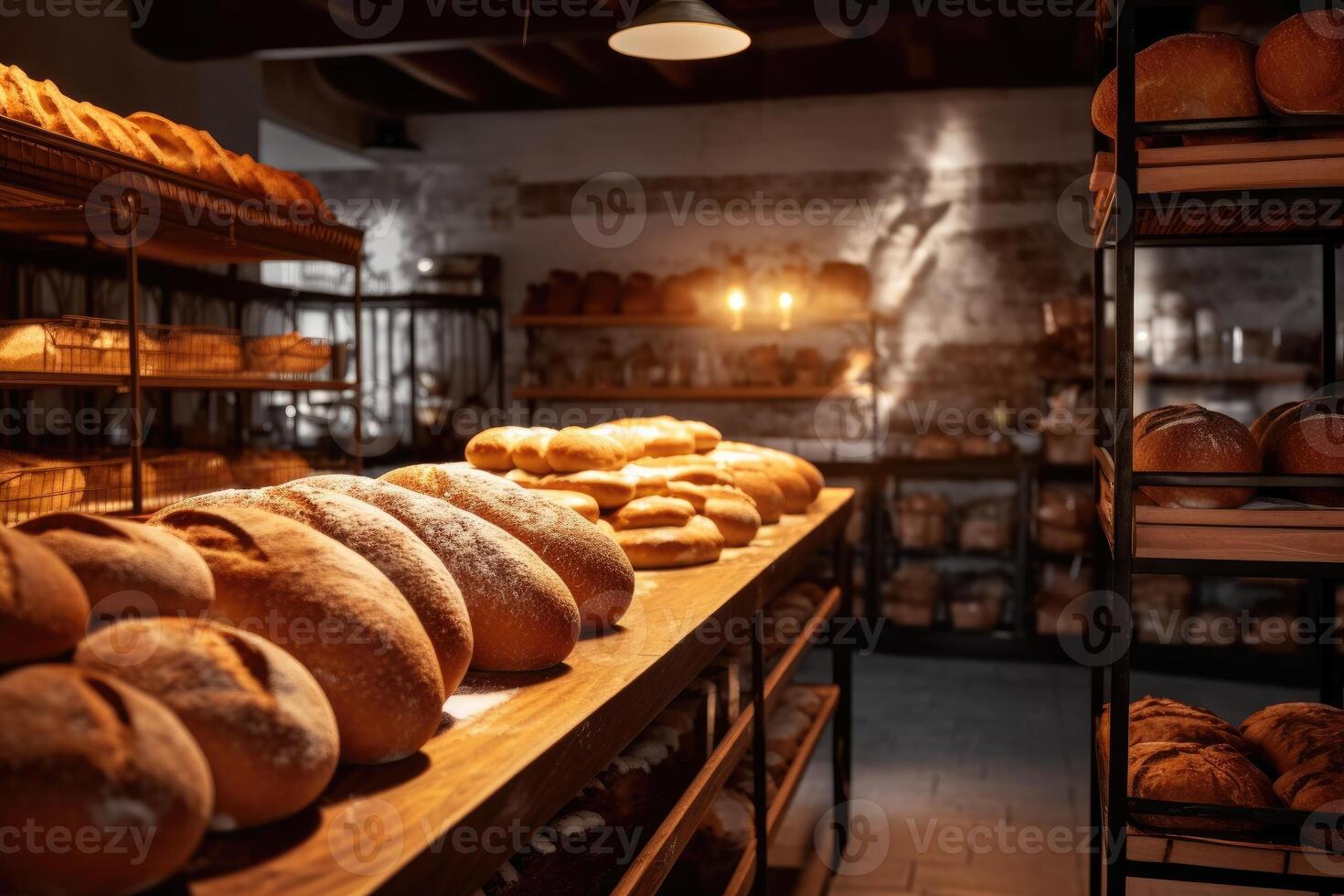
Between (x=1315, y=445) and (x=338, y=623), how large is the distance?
138 cm

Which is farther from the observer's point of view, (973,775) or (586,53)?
(586,53)

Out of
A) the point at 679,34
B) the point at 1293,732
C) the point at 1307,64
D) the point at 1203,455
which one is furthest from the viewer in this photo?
the point at 679,34

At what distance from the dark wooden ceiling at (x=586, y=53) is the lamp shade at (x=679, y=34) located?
1.31m

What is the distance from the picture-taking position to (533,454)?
2193mm

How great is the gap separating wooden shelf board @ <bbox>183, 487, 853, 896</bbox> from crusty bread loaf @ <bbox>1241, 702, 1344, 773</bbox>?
0.94m

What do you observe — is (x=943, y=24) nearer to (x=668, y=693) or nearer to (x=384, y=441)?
(x=384, y=441)

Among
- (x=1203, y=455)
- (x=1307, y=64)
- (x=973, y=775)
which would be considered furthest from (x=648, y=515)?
(x=973, y=775)

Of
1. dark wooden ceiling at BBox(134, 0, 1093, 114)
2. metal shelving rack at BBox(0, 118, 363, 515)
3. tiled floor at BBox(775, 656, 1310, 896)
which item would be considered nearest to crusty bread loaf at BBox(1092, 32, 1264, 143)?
tiled floor at BBox(775, 656, 1310, 896)

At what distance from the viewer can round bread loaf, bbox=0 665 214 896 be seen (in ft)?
2.07

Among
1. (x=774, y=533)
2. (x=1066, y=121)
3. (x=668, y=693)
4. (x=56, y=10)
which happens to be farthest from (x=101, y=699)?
(x=1066, y=121)

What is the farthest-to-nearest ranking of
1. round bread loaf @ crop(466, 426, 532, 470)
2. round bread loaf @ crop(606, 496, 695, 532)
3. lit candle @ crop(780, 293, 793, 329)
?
lit candle @ crop(780, 293, 793, 329) → round bread loaf @ crop(466, 426, 532, 470) → round bread loaf @ crop(606, 496, 695, 532)

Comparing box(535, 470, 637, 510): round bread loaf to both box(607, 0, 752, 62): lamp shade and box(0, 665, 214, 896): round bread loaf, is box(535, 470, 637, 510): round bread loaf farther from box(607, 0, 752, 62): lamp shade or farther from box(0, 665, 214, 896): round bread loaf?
box(0, 665, 214, 896): round bread loaf

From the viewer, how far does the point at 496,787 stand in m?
0.92

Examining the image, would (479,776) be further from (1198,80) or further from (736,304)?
(736,304)
